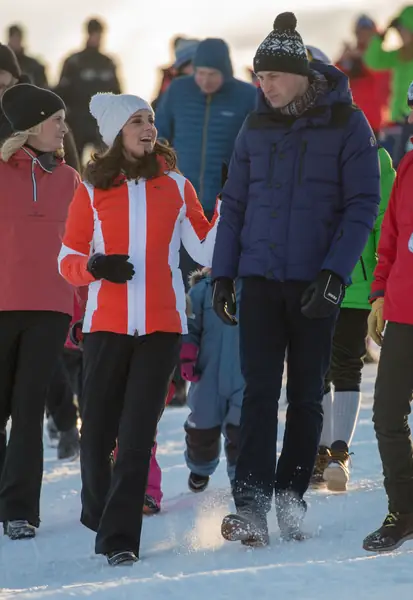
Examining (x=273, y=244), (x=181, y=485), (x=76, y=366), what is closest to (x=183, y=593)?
(x=273, y=244)

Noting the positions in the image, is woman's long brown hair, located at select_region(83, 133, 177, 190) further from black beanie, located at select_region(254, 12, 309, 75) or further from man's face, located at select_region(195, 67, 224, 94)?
man's face, located at select_region(195, 67, 224, 94)

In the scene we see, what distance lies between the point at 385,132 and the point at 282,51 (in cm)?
652

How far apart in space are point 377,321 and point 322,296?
331mm

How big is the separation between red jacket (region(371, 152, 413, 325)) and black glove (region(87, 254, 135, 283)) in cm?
110

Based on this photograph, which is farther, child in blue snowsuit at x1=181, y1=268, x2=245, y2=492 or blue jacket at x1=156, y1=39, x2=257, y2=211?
blue jacket at x1=156, y1=39, x2=257, y2=211

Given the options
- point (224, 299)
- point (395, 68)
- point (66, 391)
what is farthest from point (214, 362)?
point (395, 68)

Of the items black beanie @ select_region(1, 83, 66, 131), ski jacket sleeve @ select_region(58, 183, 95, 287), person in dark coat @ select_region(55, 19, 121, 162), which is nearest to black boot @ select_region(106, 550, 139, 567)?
ski jacket sleeve @ select_region(58, 183, 95, 287)

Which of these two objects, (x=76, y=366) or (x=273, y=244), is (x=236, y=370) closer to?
(x=273, y=244)

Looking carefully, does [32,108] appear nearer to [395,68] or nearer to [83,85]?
[395,68]

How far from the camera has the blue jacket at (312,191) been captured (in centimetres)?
604

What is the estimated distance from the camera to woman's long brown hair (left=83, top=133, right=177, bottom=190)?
20.2ft

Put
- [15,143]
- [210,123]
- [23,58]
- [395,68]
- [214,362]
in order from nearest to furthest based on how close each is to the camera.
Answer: [15,143] → [214,362] → [210,123] → [395,68] → [23,58]

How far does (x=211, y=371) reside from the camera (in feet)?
24.1

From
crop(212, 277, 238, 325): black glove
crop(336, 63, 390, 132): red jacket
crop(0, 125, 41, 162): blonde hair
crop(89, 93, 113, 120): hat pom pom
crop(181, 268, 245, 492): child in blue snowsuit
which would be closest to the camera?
crop(212, 277, 238, 325): black glove
